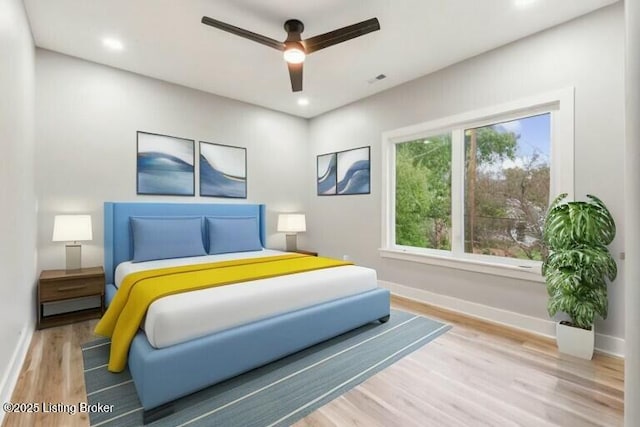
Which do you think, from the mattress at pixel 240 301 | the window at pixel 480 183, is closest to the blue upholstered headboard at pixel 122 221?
the mattress at pixel 240 301

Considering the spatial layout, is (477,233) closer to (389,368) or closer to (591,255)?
(591,255)

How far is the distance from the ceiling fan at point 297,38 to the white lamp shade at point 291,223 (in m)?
2.40

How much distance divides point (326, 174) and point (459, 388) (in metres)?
3.69

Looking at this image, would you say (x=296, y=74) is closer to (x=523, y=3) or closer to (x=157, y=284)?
(x=523, y=3)

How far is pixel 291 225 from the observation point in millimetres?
4852

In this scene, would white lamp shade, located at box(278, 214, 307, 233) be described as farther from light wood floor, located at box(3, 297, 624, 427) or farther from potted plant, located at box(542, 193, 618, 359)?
potted plant, located at box(542, 193, 618, 359)

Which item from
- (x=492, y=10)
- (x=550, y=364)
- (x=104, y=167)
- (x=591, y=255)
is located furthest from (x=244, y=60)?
(x=550, y=364)

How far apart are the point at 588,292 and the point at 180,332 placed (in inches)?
117

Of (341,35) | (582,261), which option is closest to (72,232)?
(341,35)

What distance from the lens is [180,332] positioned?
5.95ft

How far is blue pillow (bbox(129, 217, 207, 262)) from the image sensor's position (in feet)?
11.1

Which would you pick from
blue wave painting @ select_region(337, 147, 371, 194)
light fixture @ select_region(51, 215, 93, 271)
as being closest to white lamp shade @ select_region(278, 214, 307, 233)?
blue wave painting @ select_region(337, 147, 371, 194)

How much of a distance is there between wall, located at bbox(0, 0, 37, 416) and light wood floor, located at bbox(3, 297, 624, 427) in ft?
0.73

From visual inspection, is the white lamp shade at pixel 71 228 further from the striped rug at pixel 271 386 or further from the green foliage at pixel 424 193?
the green foliage at pixel 424 193
